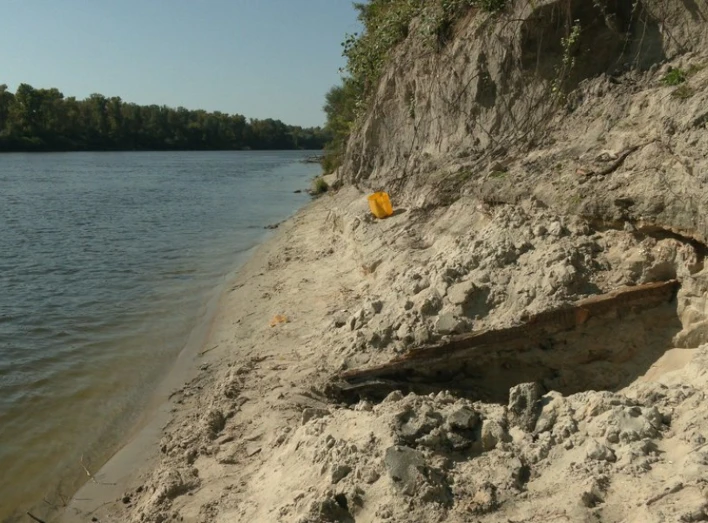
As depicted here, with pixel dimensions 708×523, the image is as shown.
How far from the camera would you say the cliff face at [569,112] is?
5.88 m

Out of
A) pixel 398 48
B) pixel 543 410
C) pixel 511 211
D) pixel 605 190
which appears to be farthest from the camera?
pixel 398 48

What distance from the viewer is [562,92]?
8.32 m

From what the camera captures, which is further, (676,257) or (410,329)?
(410,329)

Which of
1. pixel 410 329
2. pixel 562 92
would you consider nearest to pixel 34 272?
pixel 410 329

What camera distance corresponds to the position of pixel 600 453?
11.7ft

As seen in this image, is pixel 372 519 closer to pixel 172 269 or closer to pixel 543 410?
pixel 543 410

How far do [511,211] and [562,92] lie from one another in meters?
2.57

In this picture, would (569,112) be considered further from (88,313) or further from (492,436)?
(88,313)

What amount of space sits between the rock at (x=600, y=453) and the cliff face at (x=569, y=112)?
2608 mm

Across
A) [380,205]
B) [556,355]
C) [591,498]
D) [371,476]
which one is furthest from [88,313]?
[591,498]

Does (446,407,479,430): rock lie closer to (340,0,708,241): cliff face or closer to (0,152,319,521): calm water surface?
(340,0,708,241): cliff face

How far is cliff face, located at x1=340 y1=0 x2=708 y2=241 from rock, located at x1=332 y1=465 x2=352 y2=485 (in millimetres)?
3706

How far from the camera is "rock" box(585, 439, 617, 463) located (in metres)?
3.54

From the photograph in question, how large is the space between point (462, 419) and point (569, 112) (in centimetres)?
554
